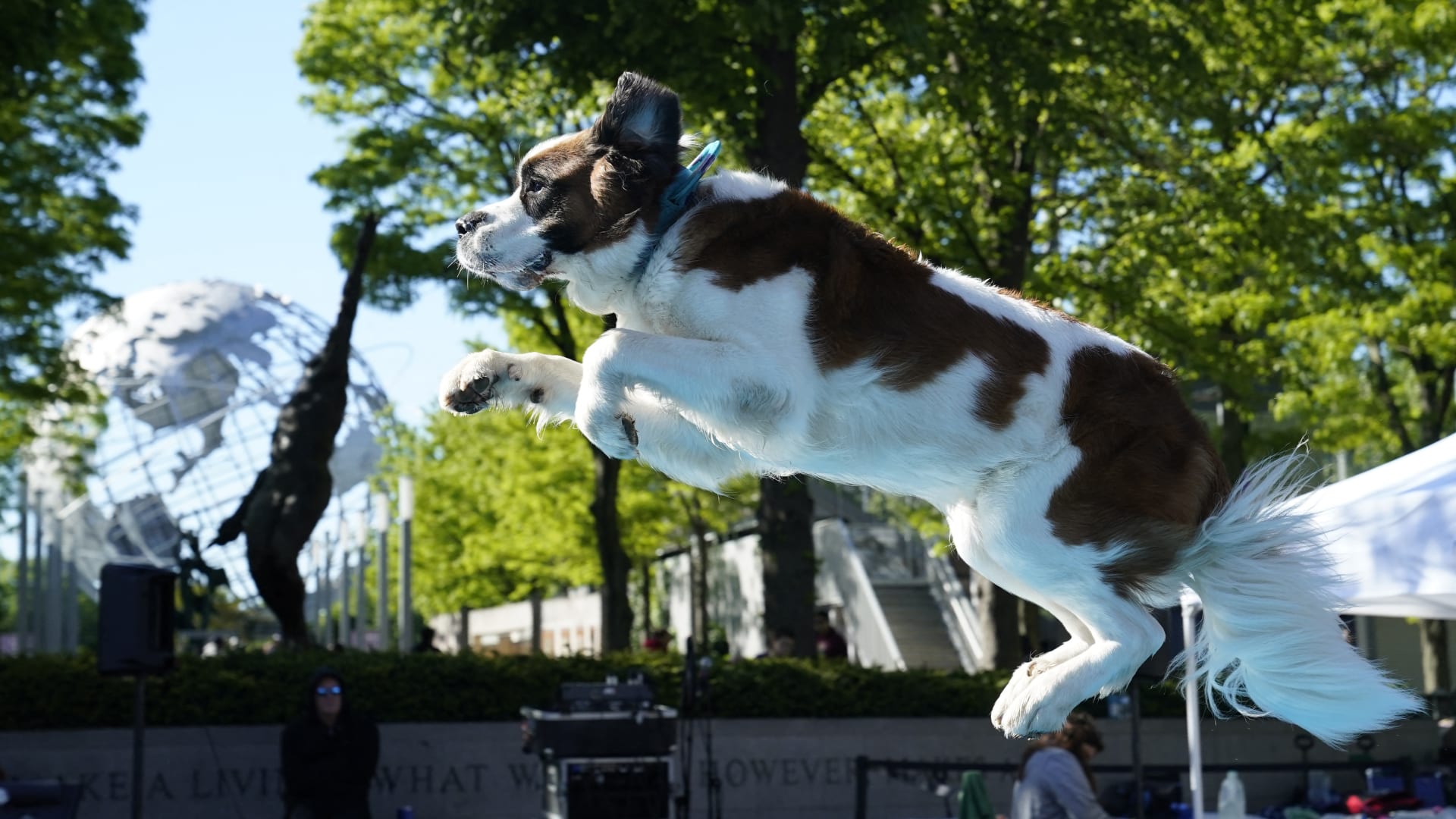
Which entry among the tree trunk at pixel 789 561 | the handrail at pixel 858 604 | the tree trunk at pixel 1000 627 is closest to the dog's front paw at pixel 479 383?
the tree trunk at pixel 789 561

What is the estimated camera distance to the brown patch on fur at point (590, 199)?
2770 millimetres

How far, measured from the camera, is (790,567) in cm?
1709

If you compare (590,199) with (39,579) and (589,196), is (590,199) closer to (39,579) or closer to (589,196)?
(589,196)

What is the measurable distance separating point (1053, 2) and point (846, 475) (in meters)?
16.2

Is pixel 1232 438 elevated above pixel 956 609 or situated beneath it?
elevated above

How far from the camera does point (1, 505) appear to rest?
45.2 metres

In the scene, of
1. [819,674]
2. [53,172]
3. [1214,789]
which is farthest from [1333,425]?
[53,172]

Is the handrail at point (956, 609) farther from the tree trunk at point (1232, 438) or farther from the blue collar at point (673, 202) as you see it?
the blue collar at point (673, 202)

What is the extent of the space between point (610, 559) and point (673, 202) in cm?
1894

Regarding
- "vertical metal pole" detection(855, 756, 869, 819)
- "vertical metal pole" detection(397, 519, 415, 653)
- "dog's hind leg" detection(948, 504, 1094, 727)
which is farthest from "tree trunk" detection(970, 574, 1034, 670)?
"dog's hind leg" detection(948, 504, 1094, 727)

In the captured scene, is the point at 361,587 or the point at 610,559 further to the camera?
the point at 361,587

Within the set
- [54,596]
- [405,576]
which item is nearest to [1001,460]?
[405,576]

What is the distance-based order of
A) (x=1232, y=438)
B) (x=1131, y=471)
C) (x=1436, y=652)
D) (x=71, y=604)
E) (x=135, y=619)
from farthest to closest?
(x=71, y=604), (x=1436, y=652), (x=1232, y=438), (x=135, y=619), (x=1131, y=471)

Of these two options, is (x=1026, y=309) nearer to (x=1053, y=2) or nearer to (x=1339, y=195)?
(x=1053, y=2)
